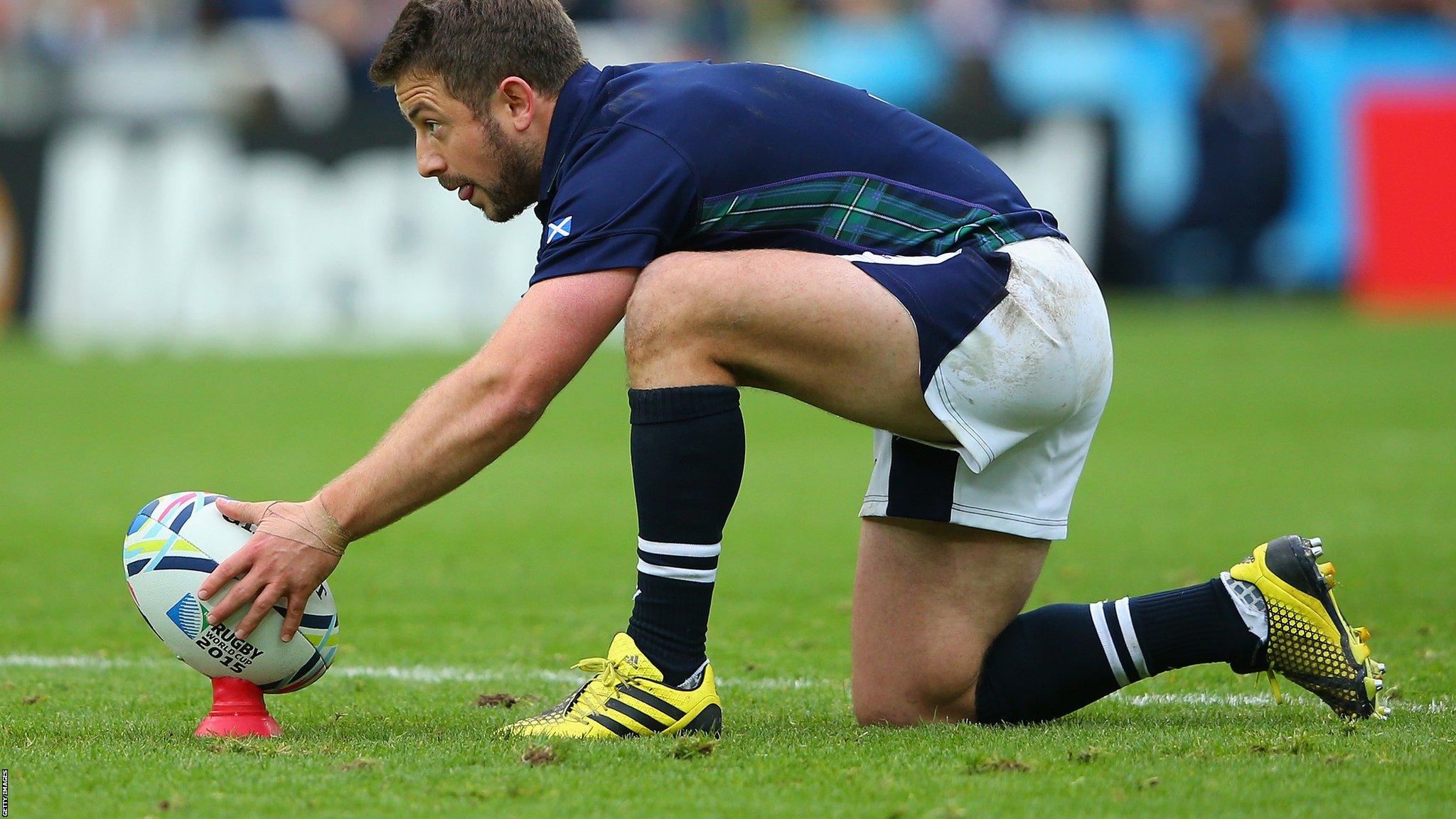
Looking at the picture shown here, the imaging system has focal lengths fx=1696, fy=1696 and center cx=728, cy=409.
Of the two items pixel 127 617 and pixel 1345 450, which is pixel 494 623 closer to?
pixel 127 617

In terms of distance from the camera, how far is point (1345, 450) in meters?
9.45

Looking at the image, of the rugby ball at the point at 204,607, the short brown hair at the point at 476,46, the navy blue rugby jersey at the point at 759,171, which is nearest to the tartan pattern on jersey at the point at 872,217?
the navy blue rugby jersey at the point at 759,171

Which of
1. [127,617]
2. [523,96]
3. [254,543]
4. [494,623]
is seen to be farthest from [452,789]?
[127,617]

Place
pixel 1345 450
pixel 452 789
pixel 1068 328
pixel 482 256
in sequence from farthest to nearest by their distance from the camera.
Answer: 1. pixel 482 256
2. pixel 1345 450
3. pixel 1068 328
4. pixel 452 789

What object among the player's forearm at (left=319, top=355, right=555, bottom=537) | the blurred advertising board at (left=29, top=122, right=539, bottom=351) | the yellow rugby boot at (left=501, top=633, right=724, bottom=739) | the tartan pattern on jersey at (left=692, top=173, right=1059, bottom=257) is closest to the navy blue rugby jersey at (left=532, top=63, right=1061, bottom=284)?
the tartan pattern on jersey at (left=692, top=173, right=1059, bottom=257)

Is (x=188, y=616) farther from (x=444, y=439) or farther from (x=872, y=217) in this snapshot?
(x=872, y=217)

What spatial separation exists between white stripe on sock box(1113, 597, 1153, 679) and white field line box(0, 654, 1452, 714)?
0.29 metres

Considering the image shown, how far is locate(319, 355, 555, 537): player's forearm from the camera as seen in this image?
10.8 feet

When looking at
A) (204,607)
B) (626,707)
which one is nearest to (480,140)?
(204,607)

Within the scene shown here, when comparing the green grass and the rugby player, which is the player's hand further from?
A: the green grass

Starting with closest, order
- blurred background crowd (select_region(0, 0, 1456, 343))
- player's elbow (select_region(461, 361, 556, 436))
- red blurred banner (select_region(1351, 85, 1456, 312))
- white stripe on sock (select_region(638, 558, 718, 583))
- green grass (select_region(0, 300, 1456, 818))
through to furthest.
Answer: green grass (select_region(0, 300, 1456, 818)) → player's elbow (select_region(461, 361, 556, 436)) → white stripe on sock (select_region(638, 558, 718, 583)) → red blurred banner (select_region(1351, 85, 1456, 312)) → blurred background crowd (select_region(0, 0, 1456, 343))

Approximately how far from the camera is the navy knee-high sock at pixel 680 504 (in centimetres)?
333

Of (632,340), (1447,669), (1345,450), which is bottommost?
(1345,450)

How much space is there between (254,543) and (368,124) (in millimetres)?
12856
